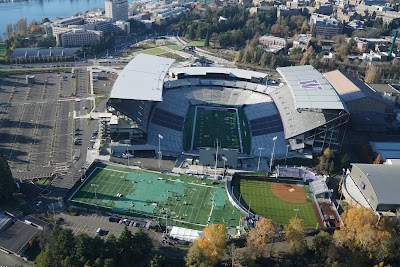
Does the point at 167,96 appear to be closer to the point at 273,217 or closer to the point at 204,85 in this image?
the point at 204,85

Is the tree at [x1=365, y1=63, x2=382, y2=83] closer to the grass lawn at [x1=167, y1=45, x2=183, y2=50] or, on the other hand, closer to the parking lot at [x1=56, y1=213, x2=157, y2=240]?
the grass lawn at [x1=167, y1=45, x2=183, y2=50]

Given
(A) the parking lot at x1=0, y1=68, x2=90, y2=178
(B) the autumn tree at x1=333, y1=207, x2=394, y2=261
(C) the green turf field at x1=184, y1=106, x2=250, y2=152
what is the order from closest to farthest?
1. (B) the autumn tree at x1=333, y1=207, x2=394, y2=261
2. (A) the parking lot at x1=0, y1=68, x2=90, y2=178
3. (C) the green turf field at x1=184, y1=106, x2=250, y2=152

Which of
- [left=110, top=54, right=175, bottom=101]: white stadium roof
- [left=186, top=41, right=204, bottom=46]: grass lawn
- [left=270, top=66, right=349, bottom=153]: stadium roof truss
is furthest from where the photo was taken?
[left=186, top=41, right=204, bottom=46]: grass lawn

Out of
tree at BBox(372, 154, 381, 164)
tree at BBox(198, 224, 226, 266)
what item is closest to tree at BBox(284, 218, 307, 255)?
tree at BBox(198, 224, 226, 266)

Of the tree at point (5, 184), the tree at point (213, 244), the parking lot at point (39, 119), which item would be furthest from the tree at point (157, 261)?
the parking lot at point (39, 119)

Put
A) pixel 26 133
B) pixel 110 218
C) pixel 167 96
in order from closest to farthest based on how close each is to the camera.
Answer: pixel 110 218, pixel 26 133, pixel 167 96

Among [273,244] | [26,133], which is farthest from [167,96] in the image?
[273,244]
